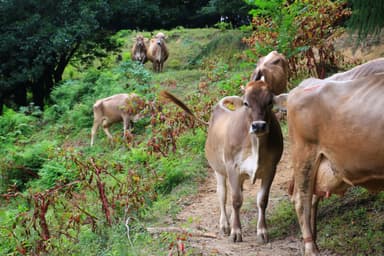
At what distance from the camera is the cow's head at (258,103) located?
730 centimetres

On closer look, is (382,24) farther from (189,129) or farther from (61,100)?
(61,100)

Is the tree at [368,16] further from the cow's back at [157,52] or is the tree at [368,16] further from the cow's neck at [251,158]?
the cow's back at [157,52]

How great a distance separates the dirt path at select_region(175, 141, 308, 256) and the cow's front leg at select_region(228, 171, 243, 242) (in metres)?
0.10

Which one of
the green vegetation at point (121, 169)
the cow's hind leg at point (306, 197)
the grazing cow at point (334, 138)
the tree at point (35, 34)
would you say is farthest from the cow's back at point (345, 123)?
the tree at point (35, 34)

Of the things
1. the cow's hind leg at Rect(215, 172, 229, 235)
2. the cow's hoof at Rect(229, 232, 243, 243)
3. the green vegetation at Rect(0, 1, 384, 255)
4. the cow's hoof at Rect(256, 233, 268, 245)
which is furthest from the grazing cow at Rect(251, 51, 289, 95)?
the cow's hoof at Rect(256, 233, 268, 245)

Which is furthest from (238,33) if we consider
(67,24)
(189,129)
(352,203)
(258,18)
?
(352,203)

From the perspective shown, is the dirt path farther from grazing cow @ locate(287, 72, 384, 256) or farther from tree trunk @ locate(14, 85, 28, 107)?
tree trunk @ locate(14, 85, 28, 107)

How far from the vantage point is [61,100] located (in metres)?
21.6

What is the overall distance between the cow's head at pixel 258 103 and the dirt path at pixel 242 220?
1365mm

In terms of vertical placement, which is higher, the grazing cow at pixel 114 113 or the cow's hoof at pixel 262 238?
the cow's hoof at pixel 262 238

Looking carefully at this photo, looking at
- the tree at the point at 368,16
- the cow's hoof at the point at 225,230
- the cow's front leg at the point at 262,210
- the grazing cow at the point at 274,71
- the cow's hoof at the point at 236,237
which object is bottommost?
the cow's hoof at the point at 225,230

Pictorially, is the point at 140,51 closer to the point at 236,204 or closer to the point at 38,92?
the point at 38,92

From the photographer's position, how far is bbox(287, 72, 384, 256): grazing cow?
5285 millimetres

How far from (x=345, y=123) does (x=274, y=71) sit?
5.60 metres
